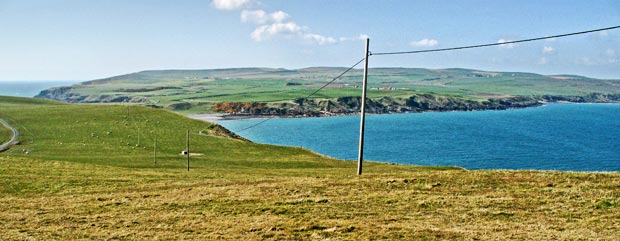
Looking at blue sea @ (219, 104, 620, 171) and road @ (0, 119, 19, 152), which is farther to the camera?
blue sea @ (219, 104, 620, 171)

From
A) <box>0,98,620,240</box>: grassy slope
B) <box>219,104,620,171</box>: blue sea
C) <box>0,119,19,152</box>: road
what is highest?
<box>0,98,620,240</box>: grassy slope

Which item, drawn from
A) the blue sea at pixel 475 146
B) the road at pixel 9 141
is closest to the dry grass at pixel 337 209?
the road at pixel 9 141

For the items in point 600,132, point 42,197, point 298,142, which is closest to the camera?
point 42,197

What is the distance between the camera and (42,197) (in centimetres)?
3067

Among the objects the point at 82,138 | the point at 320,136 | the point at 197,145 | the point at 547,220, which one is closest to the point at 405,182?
the point at 547,220

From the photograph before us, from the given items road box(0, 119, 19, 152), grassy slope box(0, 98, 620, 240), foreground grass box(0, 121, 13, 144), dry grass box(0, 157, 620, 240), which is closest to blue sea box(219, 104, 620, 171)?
road box(0, 119, 19, 152)

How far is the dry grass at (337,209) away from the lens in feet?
62.8

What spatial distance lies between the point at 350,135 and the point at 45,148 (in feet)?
378

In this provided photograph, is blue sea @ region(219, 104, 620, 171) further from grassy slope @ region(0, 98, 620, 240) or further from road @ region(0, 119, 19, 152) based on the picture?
grassy slope @ region(0, 98, 620, 240)

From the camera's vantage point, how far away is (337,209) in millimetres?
23641

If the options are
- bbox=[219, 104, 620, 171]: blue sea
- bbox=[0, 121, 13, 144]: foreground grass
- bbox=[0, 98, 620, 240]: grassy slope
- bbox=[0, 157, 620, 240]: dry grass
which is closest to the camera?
bbox=[0, 157, 620, 240]: dry grass

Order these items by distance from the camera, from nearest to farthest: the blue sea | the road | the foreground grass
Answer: the road, the foreground grass, the blue sea

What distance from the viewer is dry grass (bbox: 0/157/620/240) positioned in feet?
62.8

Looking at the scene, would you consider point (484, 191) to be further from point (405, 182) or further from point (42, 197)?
point (42, 197)
